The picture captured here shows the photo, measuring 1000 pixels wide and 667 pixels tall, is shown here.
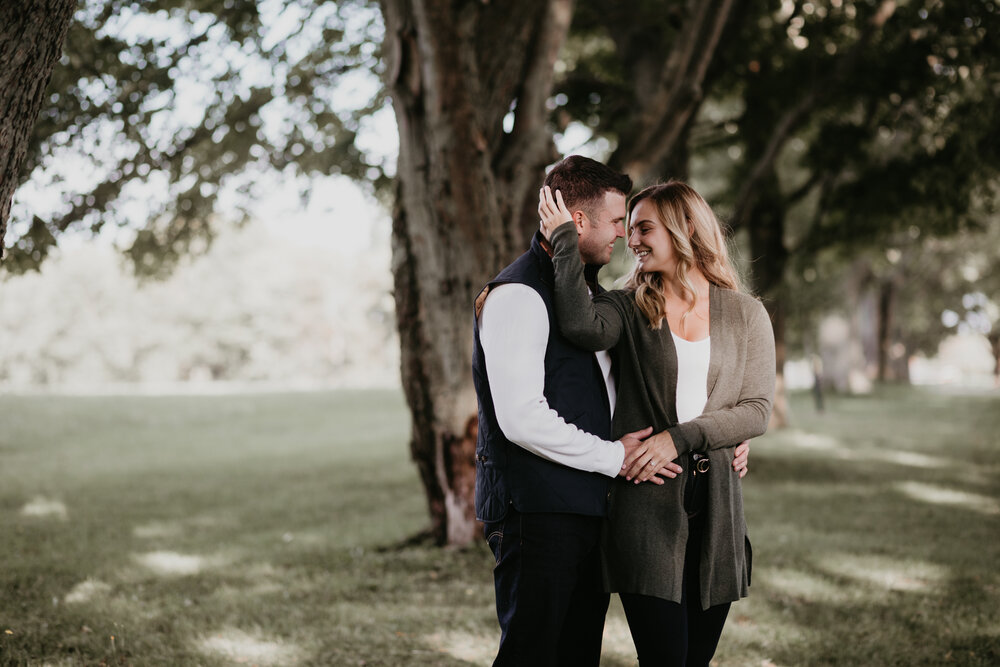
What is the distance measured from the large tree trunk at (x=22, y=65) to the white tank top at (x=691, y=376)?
8.91 ft

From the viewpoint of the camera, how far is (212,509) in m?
11.4

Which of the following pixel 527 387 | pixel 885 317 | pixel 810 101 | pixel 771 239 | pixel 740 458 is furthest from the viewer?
pixel 885 317

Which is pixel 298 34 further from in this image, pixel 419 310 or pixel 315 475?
pixel 315 475

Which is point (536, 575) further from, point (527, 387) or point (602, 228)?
point (602, 228)

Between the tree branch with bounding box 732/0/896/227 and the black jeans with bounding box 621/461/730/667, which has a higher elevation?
the tree branch with bounding box 732/0/896/227

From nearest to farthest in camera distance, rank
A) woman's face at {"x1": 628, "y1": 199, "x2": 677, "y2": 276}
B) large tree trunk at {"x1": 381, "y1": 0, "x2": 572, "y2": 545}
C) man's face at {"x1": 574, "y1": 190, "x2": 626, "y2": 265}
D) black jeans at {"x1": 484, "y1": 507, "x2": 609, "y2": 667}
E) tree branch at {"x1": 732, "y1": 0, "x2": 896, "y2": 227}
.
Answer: black jeans at {"x1": 484, "y1": 507, "x2": 609, "y2": 667}, man's face at {"x1": 574, "y1": 190, "x2": 626, "y2": 265}, woman's face at {"x1": 628, "y1": 199, "x2": 677, "y2": 276}, large tree trunk at {"x1": 381, "y1": 0, "x2": 572, "y2": 545}, tree branch at {"x1": 732, "y1": 0, "x2": 896, "y2": 227}

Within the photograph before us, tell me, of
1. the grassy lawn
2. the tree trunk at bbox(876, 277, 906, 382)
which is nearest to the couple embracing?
the grassy lawn

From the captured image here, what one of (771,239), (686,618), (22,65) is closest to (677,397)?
(686,618)

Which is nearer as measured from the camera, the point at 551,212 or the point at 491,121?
the point at 551,212

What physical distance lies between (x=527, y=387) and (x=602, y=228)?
0.69 metres

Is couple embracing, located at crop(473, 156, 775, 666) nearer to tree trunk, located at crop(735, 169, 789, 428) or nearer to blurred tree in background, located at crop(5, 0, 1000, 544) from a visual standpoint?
blurred tree in background, located at crop(5, 0, 1000, 544)

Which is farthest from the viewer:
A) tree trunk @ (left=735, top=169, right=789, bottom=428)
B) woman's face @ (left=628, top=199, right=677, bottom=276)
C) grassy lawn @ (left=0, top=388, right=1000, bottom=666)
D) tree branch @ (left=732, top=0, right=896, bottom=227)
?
tree trunk @ (left=735, top=169, right=789, bottom=428)

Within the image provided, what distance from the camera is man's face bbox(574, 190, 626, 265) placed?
316 cm

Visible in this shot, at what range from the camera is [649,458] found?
9.96 ft
